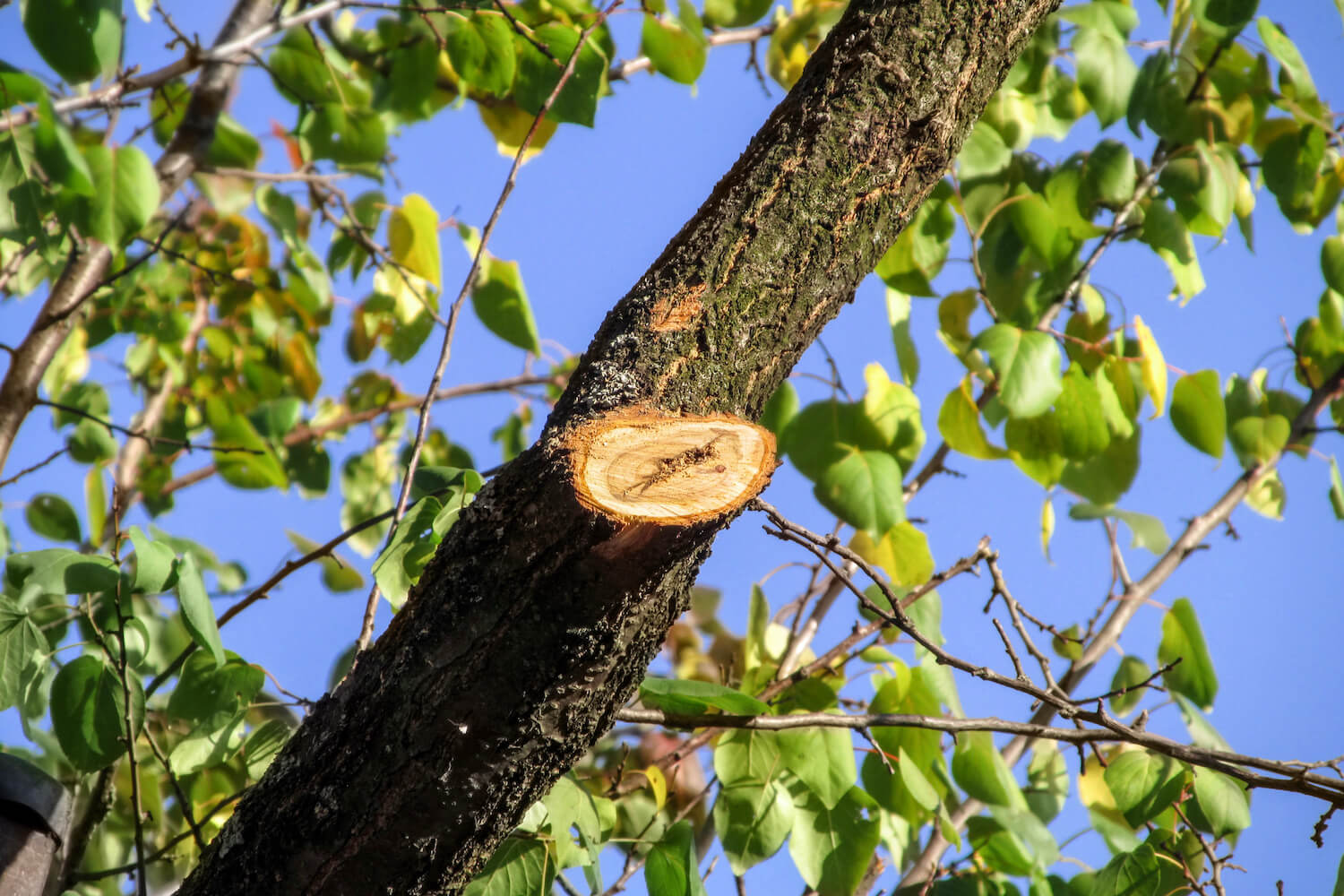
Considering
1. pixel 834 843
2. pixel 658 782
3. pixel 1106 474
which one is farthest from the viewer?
pixel 1106 474

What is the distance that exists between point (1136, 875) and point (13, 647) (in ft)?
3.43

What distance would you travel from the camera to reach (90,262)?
1.43 metres

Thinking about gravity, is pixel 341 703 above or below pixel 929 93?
below

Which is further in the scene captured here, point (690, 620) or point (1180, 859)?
point (690, 620)

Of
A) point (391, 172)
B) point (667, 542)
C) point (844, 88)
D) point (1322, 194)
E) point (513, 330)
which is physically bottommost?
point (667, 542)

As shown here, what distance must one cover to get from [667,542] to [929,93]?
0.39 meters

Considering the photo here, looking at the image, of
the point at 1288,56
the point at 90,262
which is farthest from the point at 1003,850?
the point at 90,262

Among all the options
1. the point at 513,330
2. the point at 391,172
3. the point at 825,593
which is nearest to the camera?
the point at 825,593

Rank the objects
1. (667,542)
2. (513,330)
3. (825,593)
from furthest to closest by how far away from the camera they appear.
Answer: (513,330)
(825,593)
(667,542)

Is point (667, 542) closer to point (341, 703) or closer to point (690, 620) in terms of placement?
point (341, 703)

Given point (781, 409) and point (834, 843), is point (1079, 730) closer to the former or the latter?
point (834, 843)

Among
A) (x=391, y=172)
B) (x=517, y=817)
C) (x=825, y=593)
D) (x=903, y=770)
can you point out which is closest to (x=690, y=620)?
(x=825, y=593)

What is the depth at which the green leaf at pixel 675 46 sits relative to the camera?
1.35 m

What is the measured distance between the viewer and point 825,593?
1373mm
